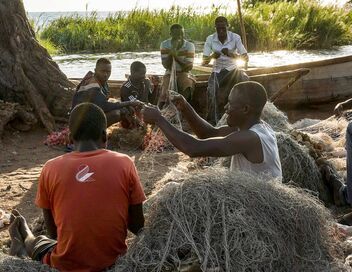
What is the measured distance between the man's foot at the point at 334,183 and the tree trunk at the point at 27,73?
4.36m

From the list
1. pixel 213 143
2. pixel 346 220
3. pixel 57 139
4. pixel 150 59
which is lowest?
pixel 150 59

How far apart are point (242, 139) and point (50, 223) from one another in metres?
1.18

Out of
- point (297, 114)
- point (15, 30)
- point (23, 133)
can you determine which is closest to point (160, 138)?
point (23, 133)

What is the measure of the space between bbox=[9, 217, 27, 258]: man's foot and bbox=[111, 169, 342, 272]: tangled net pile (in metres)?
1.00

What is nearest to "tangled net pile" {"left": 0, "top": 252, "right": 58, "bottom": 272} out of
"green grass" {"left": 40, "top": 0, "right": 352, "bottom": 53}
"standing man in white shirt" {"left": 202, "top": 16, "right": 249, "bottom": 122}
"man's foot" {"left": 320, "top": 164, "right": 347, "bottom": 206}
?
"man's foot" {"left": 320, "top": 164, "right": 347, "bottom": 206}

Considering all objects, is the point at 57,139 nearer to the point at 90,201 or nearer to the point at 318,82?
the point at 318,82

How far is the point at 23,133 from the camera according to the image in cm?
871

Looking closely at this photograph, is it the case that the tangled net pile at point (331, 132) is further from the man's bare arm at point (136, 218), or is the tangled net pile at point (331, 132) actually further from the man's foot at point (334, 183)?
the man's bare arm at point (136, 218)

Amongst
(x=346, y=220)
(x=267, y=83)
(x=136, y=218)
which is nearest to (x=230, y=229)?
(x=136, y=218)

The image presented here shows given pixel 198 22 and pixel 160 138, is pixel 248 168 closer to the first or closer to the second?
pixel 160 138

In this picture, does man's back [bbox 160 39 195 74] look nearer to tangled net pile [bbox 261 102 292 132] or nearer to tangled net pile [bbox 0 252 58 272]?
tangled net pile [bbox 261 102 292 132]

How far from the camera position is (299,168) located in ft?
17.9

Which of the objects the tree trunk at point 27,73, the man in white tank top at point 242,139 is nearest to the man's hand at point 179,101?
the man in white tank top at point 242,139

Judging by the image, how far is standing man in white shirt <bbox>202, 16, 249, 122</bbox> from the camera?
938cm
